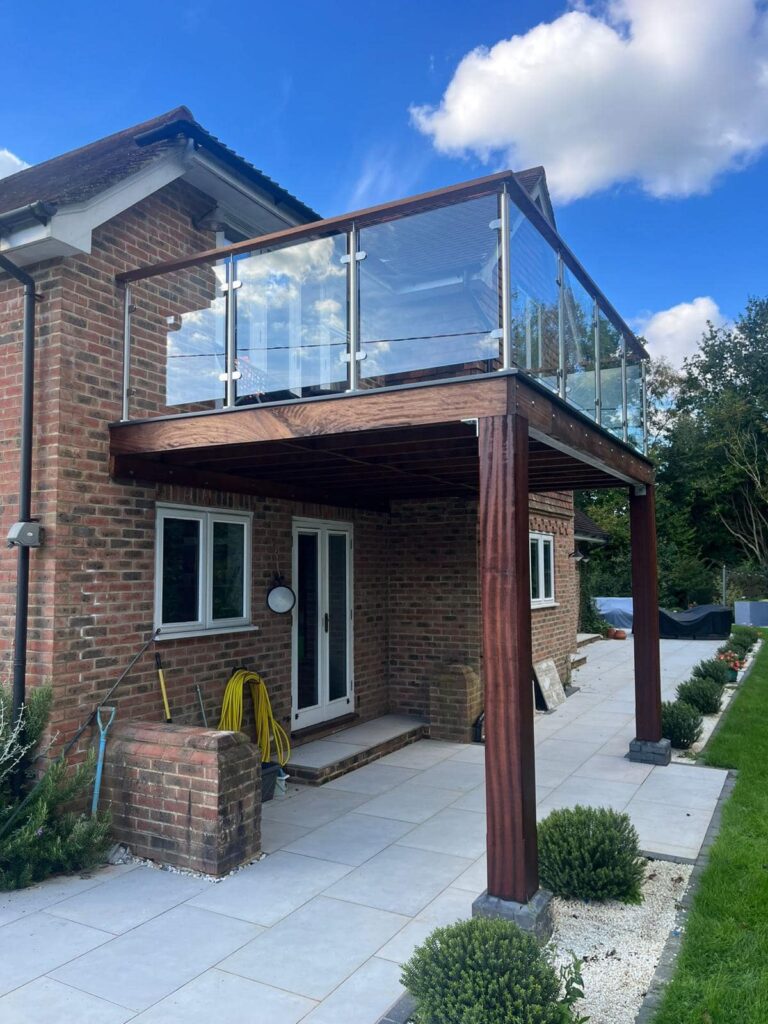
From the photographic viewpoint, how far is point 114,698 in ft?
18.6

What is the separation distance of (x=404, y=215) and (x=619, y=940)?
175 inches

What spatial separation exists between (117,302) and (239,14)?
694 centimetres

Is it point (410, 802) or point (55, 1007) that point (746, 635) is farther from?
point (55, 1007)

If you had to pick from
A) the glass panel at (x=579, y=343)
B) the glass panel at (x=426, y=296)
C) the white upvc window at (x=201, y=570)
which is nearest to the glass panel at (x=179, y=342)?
the white upvc window at (x=201, y=570)

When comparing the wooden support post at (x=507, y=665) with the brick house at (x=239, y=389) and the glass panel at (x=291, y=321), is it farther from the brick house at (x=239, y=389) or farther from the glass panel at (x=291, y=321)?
the glass panel at (x=291, y=321)

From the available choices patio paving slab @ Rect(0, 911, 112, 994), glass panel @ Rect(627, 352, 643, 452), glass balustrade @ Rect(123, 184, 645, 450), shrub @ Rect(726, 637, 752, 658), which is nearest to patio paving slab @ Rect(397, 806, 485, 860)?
patio paving slab @ Rect(0, 911, 112, 994)

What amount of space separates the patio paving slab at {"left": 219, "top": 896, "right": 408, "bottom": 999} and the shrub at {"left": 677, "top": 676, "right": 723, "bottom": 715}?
677 centimetres

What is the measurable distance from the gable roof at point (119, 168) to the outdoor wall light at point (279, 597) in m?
3.84

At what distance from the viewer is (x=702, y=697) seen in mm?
9766

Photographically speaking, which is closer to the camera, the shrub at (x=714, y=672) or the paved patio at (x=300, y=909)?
the paved patio at (x=300, y=909)

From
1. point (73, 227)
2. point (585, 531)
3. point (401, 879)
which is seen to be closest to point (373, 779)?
point (401, 879)

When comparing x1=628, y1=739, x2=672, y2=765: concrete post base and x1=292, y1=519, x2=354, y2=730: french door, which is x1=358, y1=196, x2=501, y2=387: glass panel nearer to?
x1=292, y1=519, x2=354, y2=730: french door

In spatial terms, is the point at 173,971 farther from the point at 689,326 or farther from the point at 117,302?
the point at 689,326

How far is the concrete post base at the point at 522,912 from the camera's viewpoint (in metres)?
3.89
